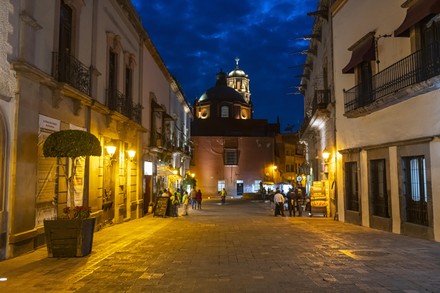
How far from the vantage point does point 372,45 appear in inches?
602

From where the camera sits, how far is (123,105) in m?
18.2

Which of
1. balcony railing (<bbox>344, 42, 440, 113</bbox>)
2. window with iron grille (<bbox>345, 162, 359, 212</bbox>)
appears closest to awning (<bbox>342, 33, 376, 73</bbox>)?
balcony railing (<bbox>344, 42, 440, 113</bbox>)

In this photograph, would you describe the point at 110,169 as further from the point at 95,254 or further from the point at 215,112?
the point at 215,112

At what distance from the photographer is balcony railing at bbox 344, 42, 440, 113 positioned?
1130cm

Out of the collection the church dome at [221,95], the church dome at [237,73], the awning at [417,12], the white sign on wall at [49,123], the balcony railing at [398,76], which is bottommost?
the white sign on wall at [49,123]

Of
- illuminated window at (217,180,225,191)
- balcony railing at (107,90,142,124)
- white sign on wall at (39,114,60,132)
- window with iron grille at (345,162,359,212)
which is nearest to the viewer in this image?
white sign on wall at (39,114,60,132)

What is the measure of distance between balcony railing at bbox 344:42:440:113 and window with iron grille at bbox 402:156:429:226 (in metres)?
2.34

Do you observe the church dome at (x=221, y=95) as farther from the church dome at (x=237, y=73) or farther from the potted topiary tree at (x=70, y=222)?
the potted topiary tree at (x=70, y=222)

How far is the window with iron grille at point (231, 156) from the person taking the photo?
54291 mm

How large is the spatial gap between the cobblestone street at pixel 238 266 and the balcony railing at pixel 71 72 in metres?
4.70

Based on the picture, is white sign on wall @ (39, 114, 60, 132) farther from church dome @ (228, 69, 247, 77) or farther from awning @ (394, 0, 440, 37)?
church dome @ (228, 69, 247, 77)

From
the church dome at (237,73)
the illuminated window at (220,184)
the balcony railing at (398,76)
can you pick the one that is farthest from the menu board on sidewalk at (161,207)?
the church dome at (237,73)

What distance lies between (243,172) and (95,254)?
147 feet

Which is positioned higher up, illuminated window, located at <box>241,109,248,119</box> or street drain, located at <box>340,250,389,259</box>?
illuminated window, located at <box>241,109,248,119</box>
